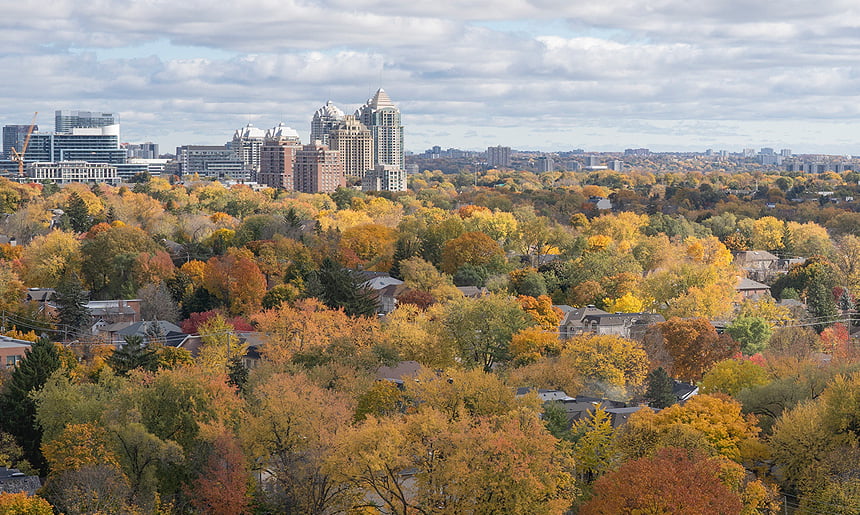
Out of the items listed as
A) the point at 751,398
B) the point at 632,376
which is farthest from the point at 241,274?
the point at 751,398

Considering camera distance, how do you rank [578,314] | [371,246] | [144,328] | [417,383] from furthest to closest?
[371,246]
[578,314]
[144,328]
[417,383]

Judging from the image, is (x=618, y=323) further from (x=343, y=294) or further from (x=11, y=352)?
(x=11, y=352)

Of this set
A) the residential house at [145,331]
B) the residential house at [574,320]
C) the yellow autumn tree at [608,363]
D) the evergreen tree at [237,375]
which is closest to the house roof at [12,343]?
the residential house at [145,331]

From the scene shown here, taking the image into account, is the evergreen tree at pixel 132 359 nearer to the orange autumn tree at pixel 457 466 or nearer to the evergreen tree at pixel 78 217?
the orange autumn tree at pixel 457 466

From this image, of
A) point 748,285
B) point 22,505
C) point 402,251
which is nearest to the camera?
point 22,505

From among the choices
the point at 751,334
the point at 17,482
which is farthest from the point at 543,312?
the point at 17,482

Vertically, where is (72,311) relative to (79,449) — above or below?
above
